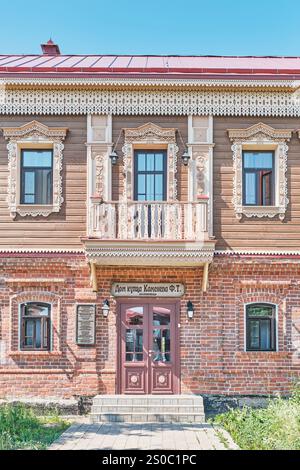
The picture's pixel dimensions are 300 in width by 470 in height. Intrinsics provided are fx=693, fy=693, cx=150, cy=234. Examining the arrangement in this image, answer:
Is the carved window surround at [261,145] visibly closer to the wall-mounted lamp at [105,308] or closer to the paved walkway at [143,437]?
the wall-mounted lamp at [105,308]

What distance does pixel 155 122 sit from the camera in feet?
53.1

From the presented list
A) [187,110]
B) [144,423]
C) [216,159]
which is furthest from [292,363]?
[187,110]

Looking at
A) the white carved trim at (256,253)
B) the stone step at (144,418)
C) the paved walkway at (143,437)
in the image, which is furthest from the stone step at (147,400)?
the white carved trim at (256,253)

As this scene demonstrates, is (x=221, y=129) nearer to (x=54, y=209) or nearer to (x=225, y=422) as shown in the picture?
(x=54, y=209)

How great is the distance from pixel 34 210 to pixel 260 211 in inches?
206

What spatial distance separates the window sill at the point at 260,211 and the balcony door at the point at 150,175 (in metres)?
1.80

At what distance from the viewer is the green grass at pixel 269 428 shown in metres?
11.0

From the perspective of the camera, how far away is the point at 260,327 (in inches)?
631

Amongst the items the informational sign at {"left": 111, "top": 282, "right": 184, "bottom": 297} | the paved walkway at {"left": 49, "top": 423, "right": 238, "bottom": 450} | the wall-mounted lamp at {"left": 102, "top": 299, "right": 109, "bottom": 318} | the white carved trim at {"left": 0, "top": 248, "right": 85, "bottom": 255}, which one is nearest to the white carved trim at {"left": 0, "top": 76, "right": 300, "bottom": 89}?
the white carved trim at {"left": 0, "top": 248, "right": 85, "bottom": 255}

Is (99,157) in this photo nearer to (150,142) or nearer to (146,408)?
(150,142)

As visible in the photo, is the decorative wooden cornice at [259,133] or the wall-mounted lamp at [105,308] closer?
the wall-mounted lamp at [105,308]

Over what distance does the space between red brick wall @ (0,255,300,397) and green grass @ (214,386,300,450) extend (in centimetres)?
230

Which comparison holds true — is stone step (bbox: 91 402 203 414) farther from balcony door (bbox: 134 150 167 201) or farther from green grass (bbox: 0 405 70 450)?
balcony door (bbox: 134 150 167 201)

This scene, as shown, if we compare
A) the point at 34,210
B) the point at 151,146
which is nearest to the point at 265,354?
the point at 151,146
